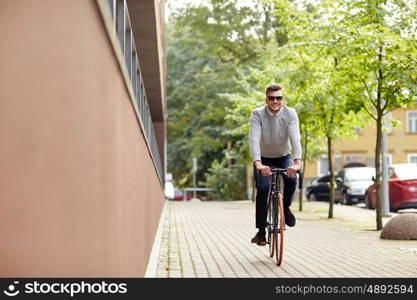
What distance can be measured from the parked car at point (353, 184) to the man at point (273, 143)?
80.5ft

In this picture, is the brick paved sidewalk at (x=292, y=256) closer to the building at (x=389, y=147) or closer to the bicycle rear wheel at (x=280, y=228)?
the bicycle rear wheel at (x=280, y=228)

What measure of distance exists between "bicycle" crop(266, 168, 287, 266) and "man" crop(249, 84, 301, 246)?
0.26ft

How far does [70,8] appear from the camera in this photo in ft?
9.40

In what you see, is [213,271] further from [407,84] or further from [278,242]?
[407,84]

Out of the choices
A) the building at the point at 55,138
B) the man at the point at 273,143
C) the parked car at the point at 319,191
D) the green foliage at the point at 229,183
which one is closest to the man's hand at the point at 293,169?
the man at the point at 273,143

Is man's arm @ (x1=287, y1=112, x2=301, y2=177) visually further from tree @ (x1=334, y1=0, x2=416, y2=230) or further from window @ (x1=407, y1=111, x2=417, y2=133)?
window @ (x1=407, y1=111, x2=417, y2=133)

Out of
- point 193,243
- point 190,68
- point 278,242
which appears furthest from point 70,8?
point 190,68

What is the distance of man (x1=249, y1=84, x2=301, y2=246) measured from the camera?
353 inches

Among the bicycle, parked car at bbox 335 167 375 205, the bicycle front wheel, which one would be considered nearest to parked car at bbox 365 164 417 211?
parked car at bbox 335 167 375 205

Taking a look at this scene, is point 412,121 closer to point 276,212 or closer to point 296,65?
point 296,65

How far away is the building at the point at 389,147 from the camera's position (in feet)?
186

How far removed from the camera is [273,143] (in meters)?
9.21

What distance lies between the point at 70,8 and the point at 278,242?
21.8 ft

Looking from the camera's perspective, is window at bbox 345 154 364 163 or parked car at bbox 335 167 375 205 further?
window at bbox 345 154 364 163
